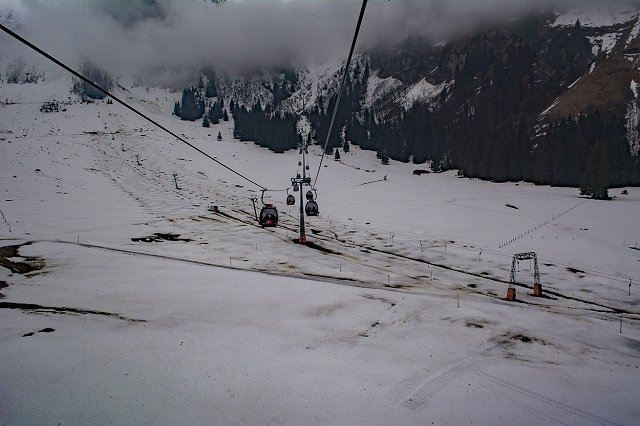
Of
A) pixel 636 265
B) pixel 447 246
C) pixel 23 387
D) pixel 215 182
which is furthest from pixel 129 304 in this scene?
pixel 215 182

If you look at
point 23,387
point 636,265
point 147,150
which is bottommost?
point 636,265

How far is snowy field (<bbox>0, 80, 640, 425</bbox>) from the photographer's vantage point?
7637 mm

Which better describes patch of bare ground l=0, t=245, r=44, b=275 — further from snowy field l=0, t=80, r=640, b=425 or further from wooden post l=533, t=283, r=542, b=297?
wooden post l=533, t=283, r=542, b=297

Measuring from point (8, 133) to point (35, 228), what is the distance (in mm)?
109676

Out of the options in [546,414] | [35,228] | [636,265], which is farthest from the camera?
[35,228]

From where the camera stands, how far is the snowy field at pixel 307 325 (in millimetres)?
7637

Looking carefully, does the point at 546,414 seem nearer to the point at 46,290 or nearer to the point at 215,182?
the point at 46,290

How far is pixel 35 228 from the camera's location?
30.7 meters

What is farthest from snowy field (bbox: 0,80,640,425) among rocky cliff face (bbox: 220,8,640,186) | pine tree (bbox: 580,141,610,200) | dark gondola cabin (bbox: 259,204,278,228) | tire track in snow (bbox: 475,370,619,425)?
rocky cliff face (bbox: 220,8,640,186)

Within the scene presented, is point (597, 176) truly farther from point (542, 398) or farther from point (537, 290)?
point (542, 398)

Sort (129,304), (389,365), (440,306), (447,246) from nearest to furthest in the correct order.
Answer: (389,365)
(129,304)
(440,306)
(447,246)

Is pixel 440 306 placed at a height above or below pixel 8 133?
below

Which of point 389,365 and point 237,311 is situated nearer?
→ point 389,365

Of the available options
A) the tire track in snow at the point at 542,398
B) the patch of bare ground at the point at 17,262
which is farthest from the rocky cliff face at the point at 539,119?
the patch of bare ground at the point at 17,262
